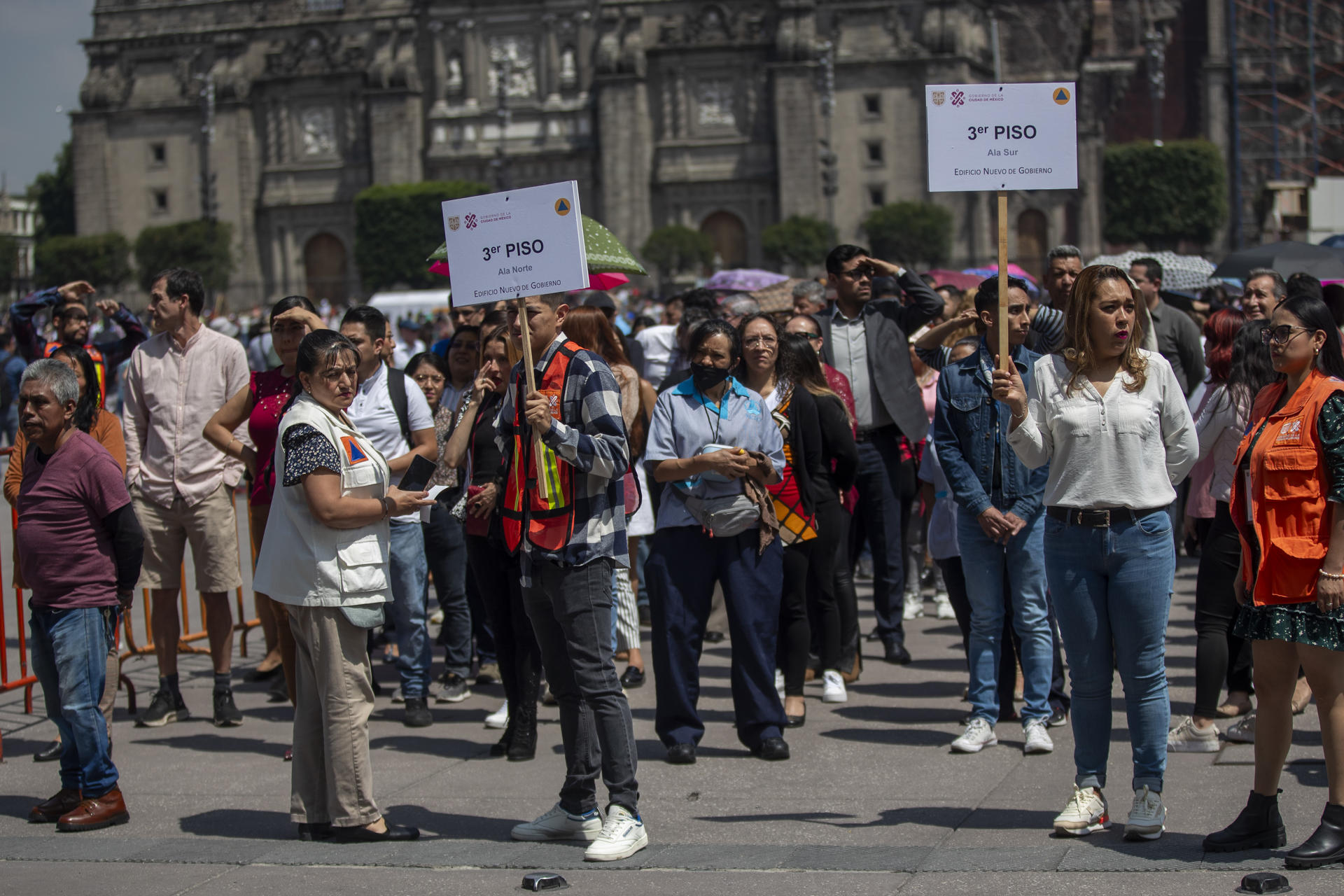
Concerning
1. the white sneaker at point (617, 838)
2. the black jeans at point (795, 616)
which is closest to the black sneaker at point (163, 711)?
the black jeans at point (795, 616)

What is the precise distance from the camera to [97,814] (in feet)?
20.2

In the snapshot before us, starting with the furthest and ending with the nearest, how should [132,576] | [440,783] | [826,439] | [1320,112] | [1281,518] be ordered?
1. [1320,112]
2. [826,439]
3. [440,783]
4. [132,576]
5. [1281,518]

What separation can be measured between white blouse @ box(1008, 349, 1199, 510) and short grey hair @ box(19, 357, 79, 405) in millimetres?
3687

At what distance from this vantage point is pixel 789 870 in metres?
5.30

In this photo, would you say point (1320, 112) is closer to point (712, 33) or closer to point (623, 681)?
point (712, 33)

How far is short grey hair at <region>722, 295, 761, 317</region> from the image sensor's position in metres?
10.3

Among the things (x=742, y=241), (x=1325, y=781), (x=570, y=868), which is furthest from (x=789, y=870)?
(x=742, y=241)

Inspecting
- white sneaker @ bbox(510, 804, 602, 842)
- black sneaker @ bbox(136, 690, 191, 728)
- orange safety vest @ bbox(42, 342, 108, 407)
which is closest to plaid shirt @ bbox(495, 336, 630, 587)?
white sneaker @ bbox(510, 804, 602, 842)

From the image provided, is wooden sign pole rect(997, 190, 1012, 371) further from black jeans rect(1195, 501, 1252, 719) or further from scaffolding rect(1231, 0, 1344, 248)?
scaffolding rect(1231, 0, 1344, 248)

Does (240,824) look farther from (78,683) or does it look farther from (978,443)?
(978,443)

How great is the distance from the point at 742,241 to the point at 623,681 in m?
52.4

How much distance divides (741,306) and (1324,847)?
19.9 feet

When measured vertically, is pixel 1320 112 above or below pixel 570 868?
above

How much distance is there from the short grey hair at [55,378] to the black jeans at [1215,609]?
482 centimetres
